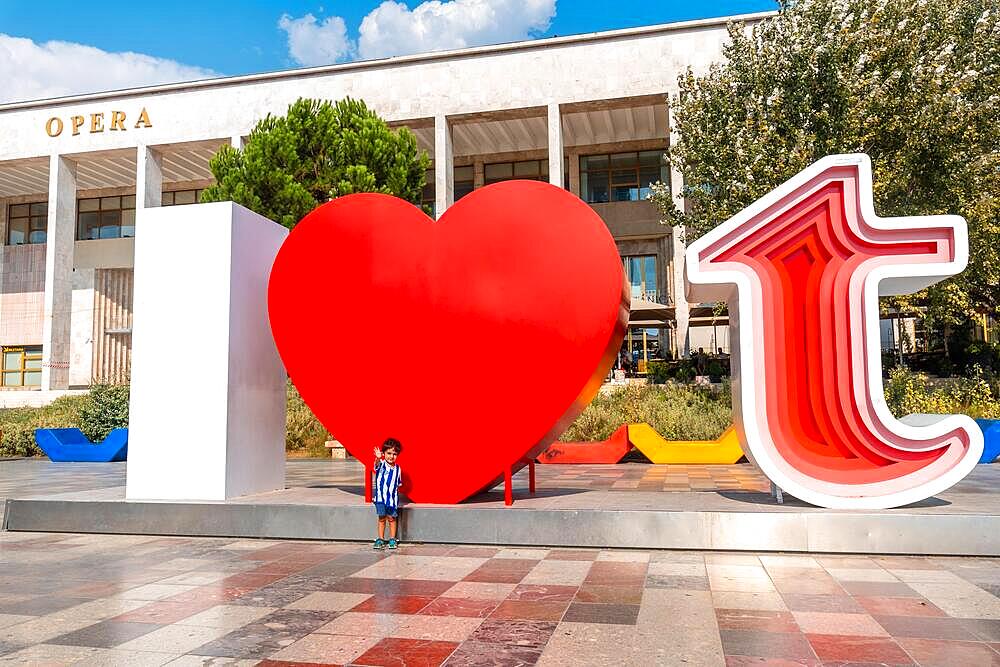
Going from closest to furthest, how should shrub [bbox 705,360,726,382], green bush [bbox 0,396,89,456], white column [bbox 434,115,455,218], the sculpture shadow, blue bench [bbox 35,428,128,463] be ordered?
the sculpture shadow, blue bench [bbox 35,428,128,463], green bush [bbox 0,396,89,456], shrub [bbox 705,360,726,382], white column [bbox 434,115,455,218]

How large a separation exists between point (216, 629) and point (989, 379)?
20.7 meters

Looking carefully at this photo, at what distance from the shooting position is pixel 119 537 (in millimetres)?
7965

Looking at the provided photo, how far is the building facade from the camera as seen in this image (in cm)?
2794

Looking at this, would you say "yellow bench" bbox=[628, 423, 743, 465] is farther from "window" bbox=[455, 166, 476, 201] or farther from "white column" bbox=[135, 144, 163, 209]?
"white column" bbox=[135, 144, 163, 209]

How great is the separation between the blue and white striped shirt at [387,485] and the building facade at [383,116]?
19.7m

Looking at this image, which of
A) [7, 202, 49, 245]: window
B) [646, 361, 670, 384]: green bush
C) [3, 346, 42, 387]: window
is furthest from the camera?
[7, 202, 49, 245]: window

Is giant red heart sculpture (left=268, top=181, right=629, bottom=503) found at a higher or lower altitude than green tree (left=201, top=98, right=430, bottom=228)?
lower

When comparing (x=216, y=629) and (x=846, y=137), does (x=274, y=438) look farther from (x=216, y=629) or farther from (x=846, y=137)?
(x=846, y=137)

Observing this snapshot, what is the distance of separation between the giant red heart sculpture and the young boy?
567 millimetres

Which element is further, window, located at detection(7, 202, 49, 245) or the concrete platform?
window, located at detection(7, 202, 49, 245)

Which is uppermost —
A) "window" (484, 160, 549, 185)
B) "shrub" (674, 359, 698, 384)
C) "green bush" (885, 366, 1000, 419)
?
"window" (484, 160, 549, 185)

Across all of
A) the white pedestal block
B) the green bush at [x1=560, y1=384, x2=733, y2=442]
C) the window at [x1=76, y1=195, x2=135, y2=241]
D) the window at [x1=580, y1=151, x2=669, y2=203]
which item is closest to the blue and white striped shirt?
the white pedestal block

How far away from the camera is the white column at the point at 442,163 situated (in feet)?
93.6

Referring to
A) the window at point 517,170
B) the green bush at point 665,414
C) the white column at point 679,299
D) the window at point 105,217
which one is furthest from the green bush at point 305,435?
the window at point 105,217
